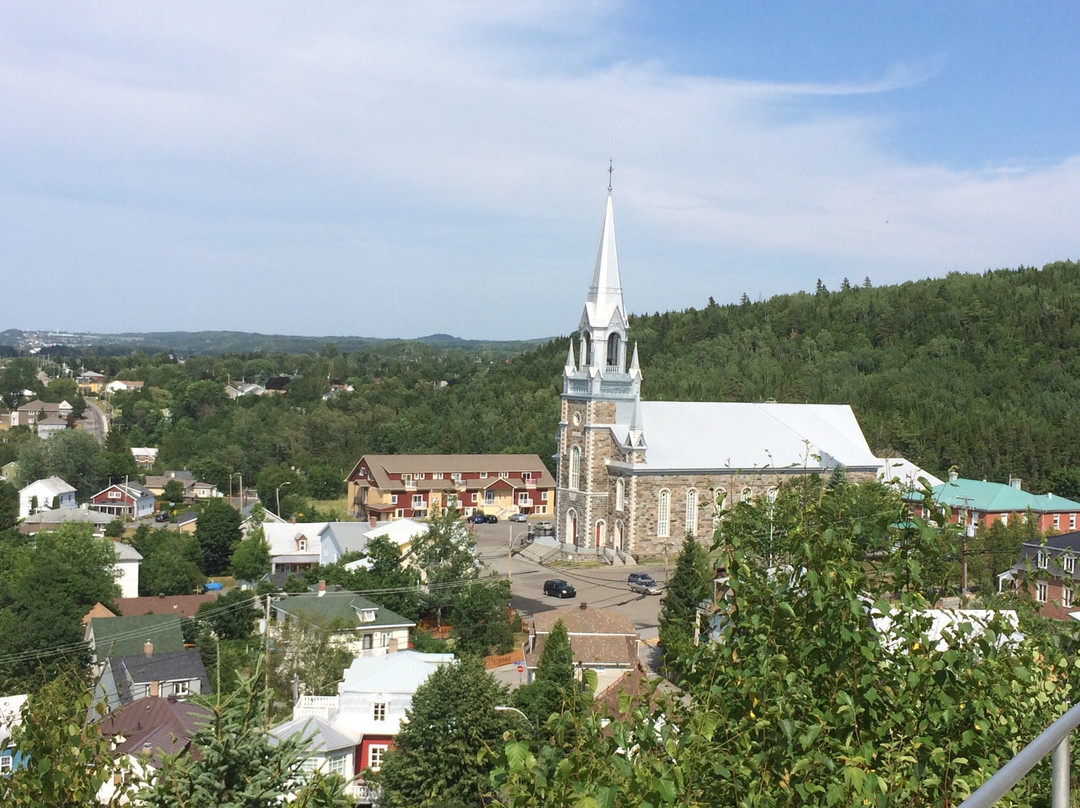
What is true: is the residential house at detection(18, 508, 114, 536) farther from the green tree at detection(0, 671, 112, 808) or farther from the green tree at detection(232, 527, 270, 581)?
Answer: the green tree at detection(0, 671, 112, 808)

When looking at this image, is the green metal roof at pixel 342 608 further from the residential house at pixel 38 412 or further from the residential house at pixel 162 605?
the residential house at pixel 38 412

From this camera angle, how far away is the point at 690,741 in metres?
5.05

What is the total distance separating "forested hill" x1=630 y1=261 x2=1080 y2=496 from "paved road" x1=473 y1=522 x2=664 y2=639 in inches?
772

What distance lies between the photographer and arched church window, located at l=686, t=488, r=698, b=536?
4209 cm

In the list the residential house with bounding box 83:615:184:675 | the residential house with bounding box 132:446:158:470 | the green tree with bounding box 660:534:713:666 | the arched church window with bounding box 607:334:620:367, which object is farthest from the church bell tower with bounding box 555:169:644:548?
the residential house with bounding box 132:446:158:470

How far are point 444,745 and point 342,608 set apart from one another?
12.1m

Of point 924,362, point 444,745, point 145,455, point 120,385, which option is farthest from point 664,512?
point 120,385

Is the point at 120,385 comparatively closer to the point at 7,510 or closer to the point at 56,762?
the point at 7,510

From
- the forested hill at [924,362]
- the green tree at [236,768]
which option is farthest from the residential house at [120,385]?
the green tree at [236,768]

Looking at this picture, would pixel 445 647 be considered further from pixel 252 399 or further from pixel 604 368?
pixel 252 399

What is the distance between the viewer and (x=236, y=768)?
709 cm

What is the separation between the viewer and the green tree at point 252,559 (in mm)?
36438

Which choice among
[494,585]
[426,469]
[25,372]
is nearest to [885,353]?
[426,469]

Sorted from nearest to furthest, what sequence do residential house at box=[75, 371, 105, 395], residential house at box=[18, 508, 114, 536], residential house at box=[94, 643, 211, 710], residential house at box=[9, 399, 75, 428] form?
residential house at box=[94, 643, 211, 710]
residential house at box=[18, 508, 114, 536]
residential house at box=[9, 399, 75, 428]
residential house at box=[75, 371, 105, 395]
